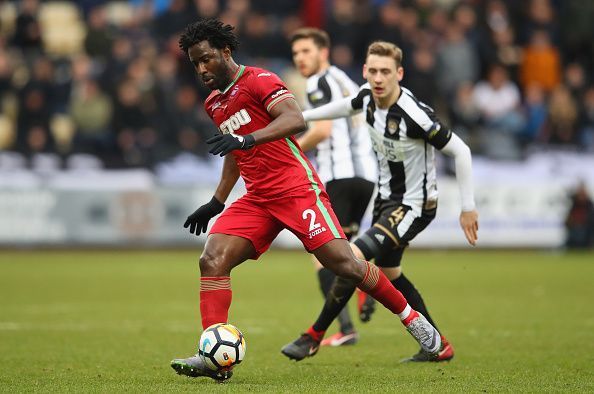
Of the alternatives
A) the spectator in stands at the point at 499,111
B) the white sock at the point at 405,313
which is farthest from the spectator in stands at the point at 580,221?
the white sock at the point at 405,313

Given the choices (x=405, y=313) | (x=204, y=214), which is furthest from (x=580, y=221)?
(x=204, y=214)

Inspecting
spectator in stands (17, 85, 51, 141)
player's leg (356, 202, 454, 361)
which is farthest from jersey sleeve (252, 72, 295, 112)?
spectator in stands (17, 85, 51, 141)

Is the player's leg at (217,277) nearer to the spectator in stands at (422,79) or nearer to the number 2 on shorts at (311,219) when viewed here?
the number 2 on shorts at (311,219)

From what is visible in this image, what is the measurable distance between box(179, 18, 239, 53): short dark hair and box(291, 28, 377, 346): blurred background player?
8.67 ft

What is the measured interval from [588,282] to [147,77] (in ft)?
31.1

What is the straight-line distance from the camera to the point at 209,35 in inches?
286

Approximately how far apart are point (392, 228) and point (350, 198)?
1778 mm

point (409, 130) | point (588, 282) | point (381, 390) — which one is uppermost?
point (409, 130)

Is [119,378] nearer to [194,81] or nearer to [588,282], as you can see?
[588,282]

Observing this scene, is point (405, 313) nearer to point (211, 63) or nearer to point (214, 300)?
point (214, 300)

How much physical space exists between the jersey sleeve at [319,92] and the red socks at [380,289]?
8.66 ft

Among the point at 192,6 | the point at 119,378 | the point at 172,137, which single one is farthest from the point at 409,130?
the point at 192,6

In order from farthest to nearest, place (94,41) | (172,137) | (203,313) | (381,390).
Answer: (94,41) → (172,137) → (203,313) → (381,390)

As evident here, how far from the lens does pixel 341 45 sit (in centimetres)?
2170
